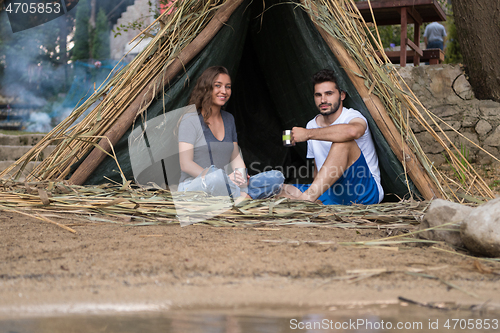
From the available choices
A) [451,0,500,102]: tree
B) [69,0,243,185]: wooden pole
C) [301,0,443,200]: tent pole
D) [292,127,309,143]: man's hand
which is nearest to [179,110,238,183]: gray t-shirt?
[69,0,243,185]: wooden pole

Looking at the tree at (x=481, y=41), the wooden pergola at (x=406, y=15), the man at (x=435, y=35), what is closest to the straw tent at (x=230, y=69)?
the tree at (x=481, y=41)

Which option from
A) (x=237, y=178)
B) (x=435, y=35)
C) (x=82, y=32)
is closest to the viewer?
(x=237, y=178)

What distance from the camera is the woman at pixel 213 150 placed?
2527 mm

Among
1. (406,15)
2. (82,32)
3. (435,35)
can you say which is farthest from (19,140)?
(82,32)

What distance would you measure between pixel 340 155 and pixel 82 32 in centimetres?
1096

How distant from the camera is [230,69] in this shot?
3.21 meters

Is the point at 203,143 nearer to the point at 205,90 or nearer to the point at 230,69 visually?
the point at 205,90

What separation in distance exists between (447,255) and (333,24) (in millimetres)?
1636

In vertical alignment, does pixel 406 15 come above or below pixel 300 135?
above

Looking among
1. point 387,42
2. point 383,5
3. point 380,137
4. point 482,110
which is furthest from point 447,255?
point 387,42

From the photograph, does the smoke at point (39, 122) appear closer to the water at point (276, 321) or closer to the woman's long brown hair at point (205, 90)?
the woman's long brown hair at point (205, 90)

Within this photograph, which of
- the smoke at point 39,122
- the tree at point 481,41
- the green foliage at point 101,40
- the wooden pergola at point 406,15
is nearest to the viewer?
the tree at point 481,41

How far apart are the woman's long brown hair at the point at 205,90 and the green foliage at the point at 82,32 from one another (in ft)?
31.6

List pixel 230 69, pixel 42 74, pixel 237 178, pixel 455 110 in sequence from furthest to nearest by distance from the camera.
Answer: pixel 42 74 → pixel 455 110 → pixel 230 69 → pixel 237 178
